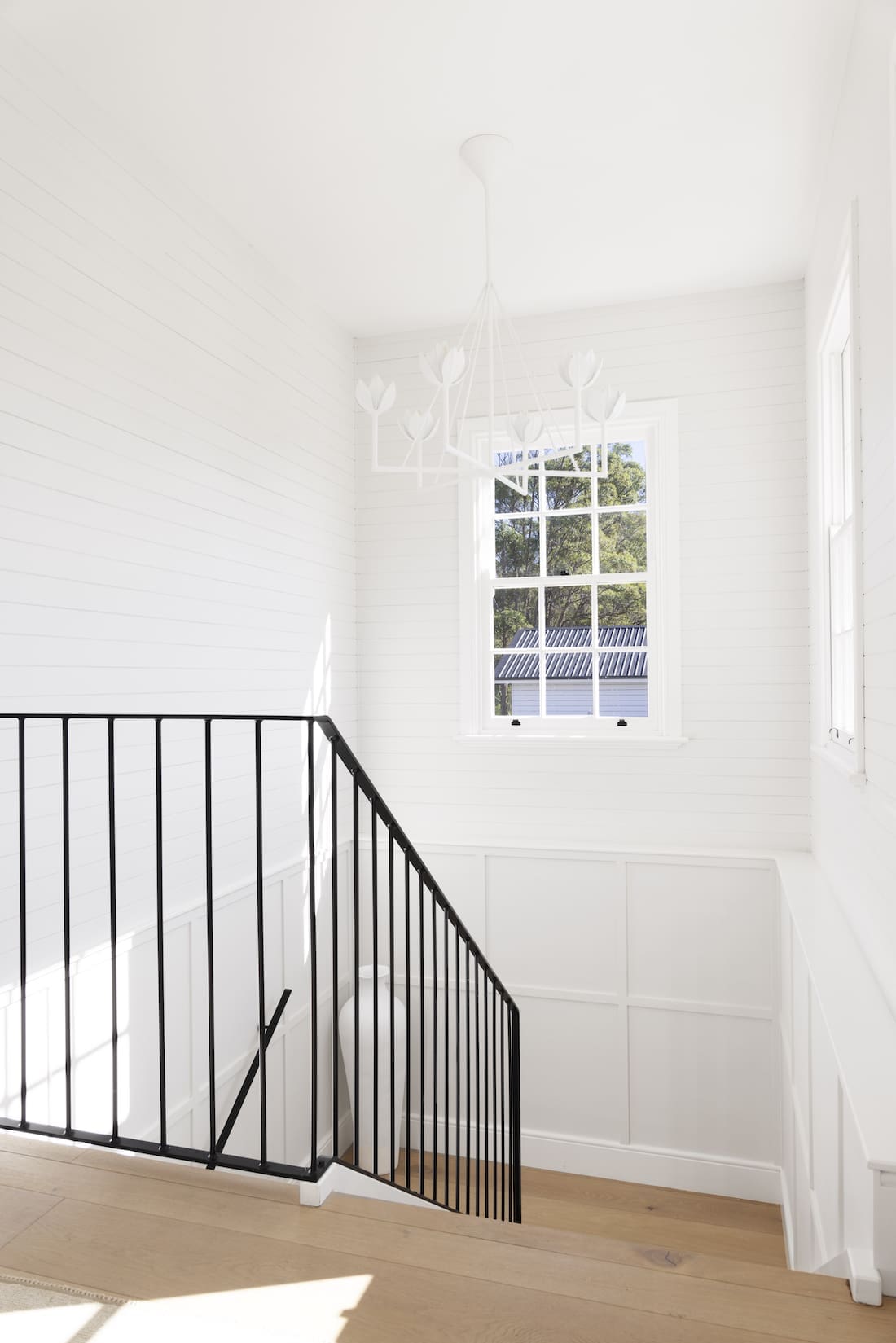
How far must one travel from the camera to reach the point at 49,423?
2.56 meters

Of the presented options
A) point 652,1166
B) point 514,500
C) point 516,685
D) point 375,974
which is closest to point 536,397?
point 514,500

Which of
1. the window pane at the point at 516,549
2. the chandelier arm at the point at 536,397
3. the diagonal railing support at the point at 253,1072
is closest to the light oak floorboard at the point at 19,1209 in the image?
the diagonal railing support at the point at 253,1072

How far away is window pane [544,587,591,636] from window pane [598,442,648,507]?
445 millimetres

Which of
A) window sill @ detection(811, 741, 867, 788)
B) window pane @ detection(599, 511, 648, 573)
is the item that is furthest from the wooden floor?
window pane @ detection(599, 511, 648, 573)

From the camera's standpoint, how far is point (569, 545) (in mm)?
4473

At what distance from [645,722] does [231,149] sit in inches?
111

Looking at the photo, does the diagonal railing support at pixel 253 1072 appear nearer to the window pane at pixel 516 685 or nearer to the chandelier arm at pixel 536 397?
the window pane at pixel 516 685

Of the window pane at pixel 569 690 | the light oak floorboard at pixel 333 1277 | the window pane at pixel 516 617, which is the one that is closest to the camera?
the light oak floorboard at pixel 333 1277

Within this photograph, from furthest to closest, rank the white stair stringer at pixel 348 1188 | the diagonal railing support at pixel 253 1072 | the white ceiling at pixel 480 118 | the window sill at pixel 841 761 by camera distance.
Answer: the diagonal railing support at pixel 253 1072 → the window sill at pixel 841 761 → the white ceiling at pixel 480 118 → the white stair stringer at pixel 348 1188

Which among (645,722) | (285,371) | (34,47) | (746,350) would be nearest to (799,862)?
(645,722)

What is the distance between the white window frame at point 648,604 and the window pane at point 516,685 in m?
0.04

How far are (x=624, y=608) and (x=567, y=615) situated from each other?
277 millimetres

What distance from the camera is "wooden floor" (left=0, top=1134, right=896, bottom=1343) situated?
4.81 ft

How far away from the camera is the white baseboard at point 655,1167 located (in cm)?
387
